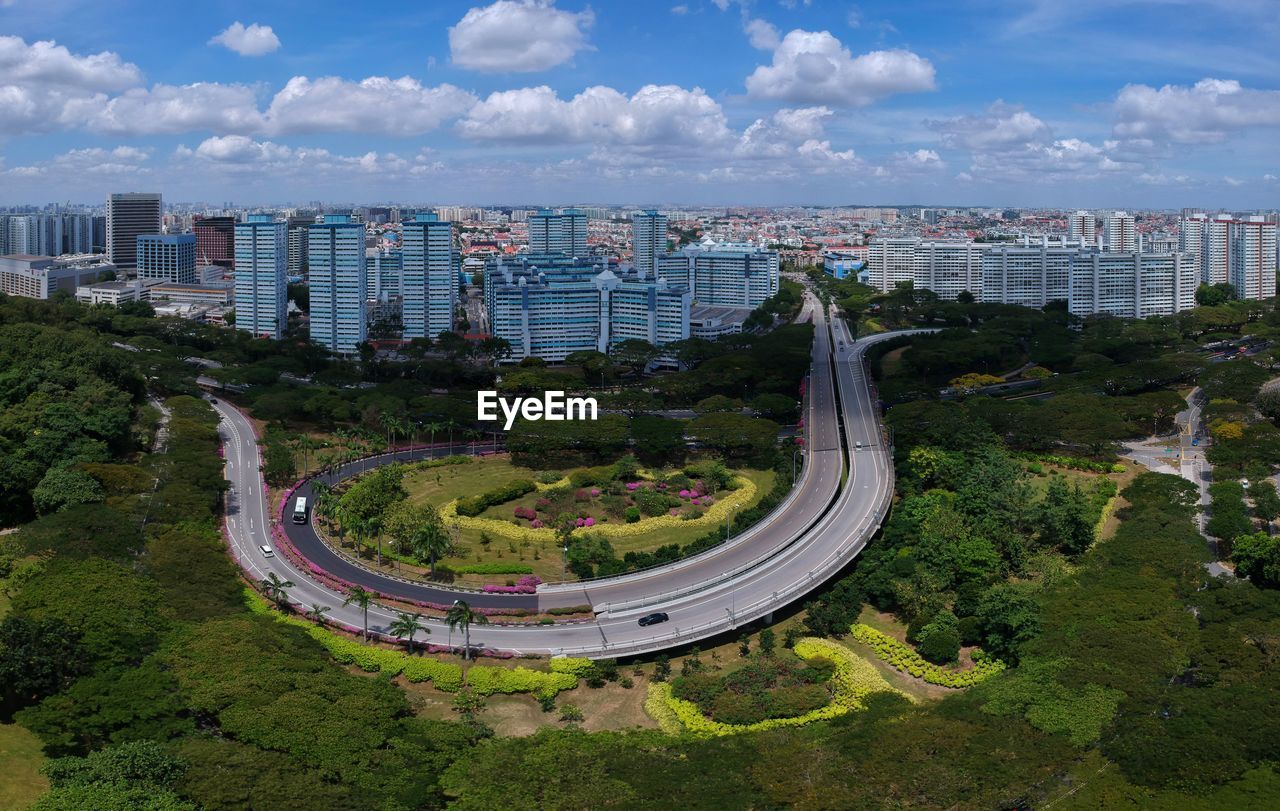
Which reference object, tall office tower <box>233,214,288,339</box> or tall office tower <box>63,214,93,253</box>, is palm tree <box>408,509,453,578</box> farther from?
tall office tower <box>63,214,93,253</box>

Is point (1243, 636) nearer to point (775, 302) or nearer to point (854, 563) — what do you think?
point (854, 563)

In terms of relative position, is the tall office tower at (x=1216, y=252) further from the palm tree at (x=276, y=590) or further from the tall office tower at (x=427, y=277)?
the palm tree at (x=276, y=590)

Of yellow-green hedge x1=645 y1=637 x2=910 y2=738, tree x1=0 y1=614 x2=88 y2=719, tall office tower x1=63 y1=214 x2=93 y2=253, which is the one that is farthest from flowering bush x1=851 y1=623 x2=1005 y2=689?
tall office tower x1=63 y1=214 x2=93 y2=253

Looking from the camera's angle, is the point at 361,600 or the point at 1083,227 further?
the point at 1083,227

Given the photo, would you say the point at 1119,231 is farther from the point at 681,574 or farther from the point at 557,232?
the point at 681,574

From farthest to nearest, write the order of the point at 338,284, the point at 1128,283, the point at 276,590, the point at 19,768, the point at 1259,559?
the point at 1128,283 → the point at 338,284 → the point at 276,590 → the point at 1259,559 → the point at 19,768

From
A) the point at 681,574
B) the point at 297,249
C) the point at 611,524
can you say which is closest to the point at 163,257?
the point at 297,249
